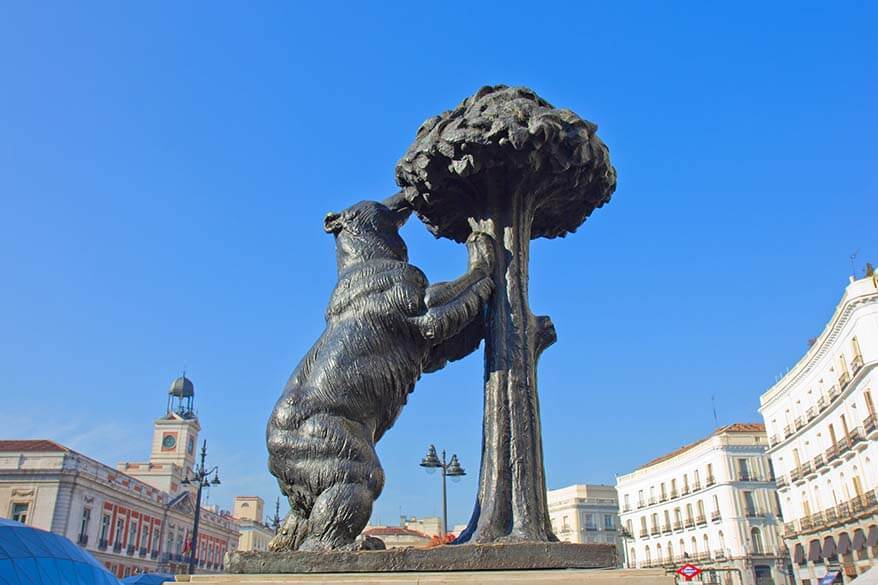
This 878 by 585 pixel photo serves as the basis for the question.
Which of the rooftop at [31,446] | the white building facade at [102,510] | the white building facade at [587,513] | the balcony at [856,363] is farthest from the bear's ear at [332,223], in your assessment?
the white building facade at [587,513]

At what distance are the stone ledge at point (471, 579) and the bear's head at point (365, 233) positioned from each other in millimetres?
1885

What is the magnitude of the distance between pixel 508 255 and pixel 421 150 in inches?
36.8

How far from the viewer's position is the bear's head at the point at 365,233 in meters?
4.25

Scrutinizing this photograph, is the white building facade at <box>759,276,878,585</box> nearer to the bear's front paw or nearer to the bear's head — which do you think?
the bear's front paw

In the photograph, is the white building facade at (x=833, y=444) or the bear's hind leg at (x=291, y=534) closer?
the bear's hind leg at (x=291, y=534)

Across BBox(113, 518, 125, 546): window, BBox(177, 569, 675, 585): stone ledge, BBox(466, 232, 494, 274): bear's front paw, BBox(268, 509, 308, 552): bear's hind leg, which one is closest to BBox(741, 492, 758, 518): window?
BBox(113, 518, 125, 546): window

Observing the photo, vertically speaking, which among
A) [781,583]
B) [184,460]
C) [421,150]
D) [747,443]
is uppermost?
[184,460]

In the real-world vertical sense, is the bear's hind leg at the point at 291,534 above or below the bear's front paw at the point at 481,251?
below

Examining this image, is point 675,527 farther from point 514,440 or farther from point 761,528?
point 514,440

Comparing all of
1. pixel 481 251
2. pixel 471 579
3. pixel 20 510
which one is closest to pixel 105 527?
pixel 20 510

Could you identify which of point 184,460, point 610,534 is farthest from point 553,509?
point 184,460

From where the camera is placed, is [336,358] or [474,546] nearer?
[474,546]

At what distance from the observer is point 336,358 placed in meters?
3.69

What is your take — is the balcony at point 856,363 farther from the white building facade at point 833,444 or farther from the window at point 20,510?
the window at point 20,510
